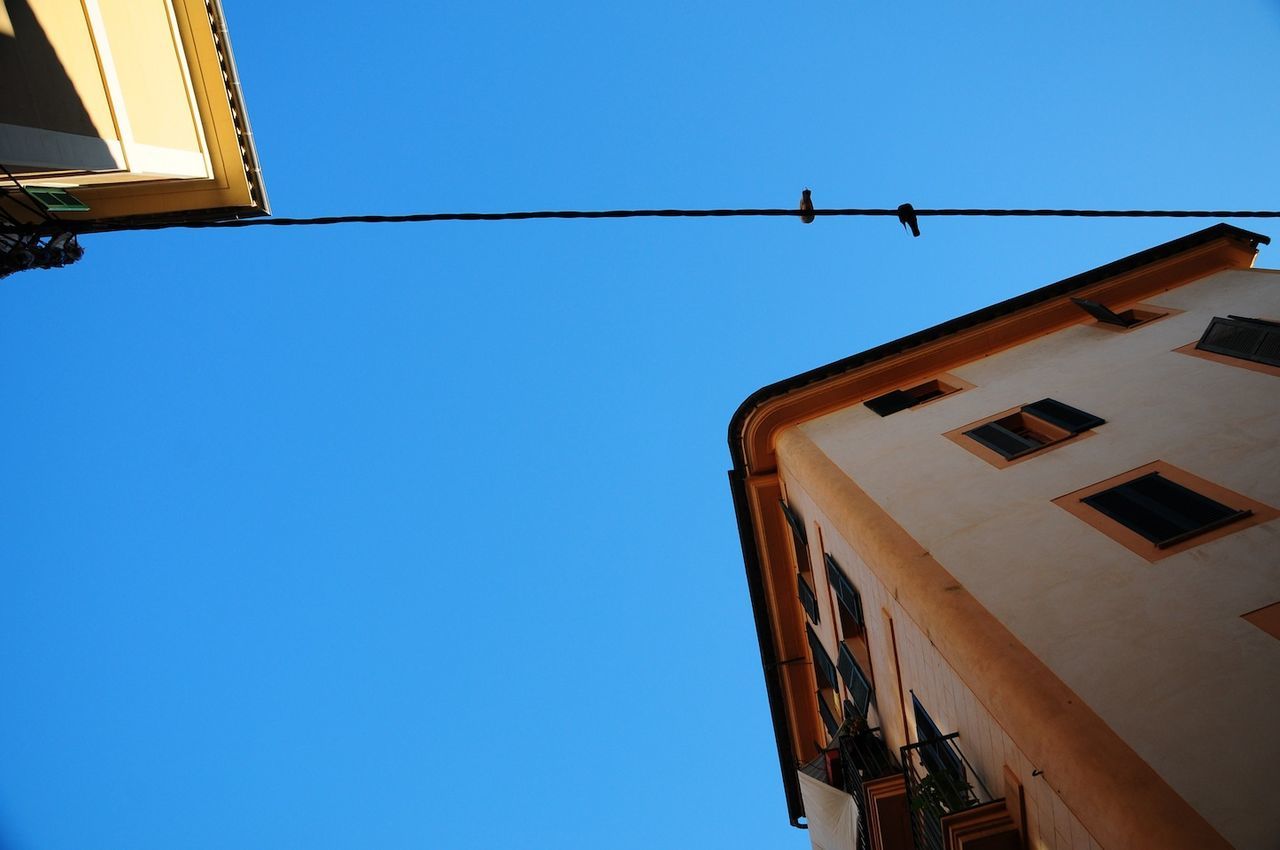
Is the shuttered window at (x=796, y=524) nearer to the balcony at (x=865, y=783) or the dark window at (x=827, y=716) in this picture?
the balcony at (x=865, y=783)

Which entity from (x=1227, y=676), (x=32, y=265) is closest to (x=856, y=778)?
(x=1227, y=676)

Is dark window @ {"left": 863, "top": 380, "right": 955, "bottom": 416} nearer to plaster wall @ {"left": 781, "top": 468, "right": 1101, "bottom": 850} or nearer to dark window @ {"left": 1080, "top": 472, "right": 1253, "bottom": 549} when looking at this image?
plaster wall @ {"left": 781, "top": 468, "right": 1101, "bottom": 850}

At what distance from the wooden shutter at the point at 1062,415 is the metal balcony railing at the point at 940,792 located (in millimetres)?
5342

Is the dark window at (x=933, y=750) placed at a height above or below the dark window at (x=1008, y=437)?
below

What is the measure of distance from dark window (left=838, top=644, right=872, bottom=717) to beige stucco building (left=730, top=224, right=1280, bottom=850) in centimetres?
7

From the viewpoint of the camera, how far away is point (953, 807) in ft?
26.4

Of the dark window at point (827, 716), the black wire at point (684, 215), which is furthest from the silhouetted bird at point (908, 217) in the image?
the dark window at point (827, 716)

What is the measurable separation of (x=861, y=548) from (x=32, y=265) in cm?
1218

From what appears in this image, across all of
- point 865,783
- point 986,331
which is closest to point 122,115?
point 865,783

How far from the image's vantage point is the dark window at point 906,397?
48.4ft

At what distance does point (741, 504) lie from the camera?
17750mm

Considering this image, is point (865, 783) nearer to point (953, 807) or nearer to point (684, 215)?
point (953, 807)

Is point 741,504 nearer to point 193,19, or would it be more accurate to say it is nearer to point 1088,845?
point 1088,845

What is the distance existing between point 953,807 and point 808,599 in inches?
321
